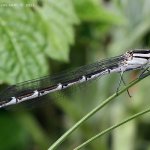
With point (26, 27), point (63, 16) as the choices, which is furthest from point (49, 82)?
point (63, 16)

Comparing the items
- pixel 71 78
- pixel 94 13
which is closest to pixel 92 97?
pixel 94 13

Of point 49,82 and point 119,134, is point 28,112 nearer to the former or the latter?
point 119,134

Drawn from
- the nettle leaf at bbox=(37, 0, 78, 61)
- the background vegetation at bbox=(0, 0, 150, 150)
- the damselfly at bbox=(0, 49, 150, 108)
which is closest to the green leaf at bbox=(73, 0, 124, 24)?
the background vegetation at bbox=(0, 0, 150, 150)

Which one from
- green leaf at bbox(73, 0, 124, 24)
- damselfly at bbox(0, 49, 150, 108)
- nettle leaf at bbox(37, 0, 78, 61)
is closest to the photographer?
damselfly at bbox(0, 49, 150, 108)

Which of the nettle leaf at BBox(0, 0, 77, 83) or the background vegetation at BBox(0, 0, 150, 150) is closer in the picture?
the nettle leaf at BBox(0, 0, 77, 83)

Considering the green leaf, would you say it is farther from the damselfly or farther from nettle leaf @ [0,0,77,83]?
the damselfly
